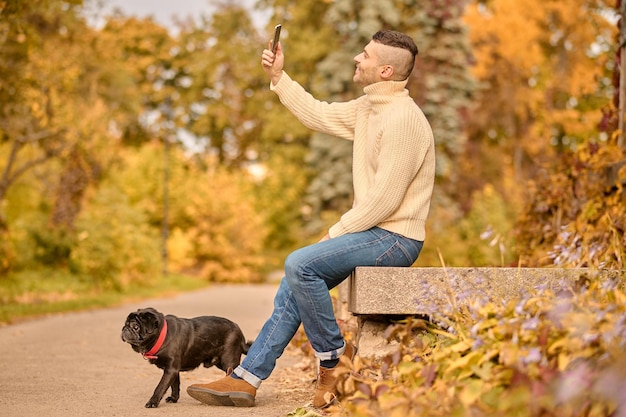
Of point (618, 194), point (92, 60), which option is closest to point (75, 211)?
point (92, 60)

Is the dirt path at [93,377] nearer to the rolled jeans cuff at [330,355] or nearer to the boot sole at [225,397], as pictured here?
the boot sole at [225,397]

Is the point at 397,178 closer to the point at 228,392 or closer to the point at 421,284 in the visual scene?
the point at 421,284

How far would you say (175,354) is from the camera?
5.39 m

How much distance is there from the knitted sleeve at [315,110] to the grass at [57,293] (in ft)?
23.5

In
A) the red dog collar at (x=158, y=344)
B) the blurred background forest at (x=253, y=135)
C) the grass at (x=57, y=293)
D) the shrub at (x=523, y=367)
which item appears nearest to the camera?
the shrub at (x=523, y=367)

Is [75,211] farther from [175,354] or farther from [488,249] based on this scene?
[175,354]

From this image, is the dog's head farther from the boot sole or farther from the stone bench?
the stone bench

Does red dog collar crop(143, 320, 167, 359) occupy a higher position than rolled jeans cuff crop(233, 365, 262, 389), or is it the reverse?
red dog collar crop(143, 320, 167, 359)

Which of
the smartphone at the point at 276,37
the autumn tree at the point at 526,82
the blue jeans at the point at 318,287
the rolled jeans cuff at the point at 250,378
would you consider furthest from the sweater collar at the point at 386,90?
the autumn tree at the point at 526,82

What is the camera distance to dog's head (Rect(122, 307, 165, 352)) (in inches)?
204

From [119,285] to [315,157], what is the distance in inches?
375

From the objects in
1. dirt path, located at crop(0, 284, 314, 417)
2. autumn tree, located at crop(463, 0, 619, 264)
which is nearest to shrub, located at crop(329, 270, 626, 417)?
dirt path, located at crop(0, 284, 314, 417)

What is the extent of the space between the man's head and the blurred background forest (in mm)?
2617

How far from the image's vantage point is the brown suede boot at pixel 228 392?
5078mm
